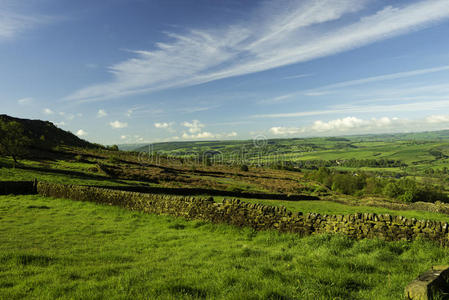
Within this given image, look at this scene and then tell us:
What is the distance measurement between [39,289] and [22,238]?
6.46 metres

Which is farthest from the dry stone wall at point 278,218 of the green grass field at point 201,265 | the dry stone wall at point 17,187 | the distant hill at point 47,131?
the distant hill at point 47,131

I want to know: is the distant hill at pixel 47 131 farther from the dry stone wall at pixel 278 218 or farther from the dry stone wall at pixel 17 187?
the dry stone wall at pixel 278 218

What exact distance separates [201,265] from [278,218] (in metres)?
5.16

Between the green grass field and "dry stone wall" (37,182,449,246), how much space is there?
58cm

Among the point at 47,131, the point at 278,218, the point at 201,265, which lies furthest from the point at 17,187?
the point at 47,131

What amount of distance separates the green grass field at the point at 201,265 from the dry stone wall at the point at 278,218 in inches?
22.9

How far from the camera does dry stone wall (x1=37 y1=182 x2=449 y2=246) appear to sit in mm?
7934

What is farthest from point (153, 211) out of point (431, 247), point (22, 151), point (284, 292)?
point (22, 151)

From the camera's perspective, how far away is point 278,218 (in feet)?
34.9

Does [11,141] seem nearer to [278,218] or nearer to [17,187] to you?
[17,187]

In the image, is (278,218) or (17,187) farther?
(17,187)

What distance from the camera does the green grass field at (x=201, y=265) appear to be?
4719 millimetres

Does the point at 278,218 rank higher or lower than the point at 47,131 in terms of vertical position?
lower

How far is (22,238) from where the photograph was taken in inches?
380
